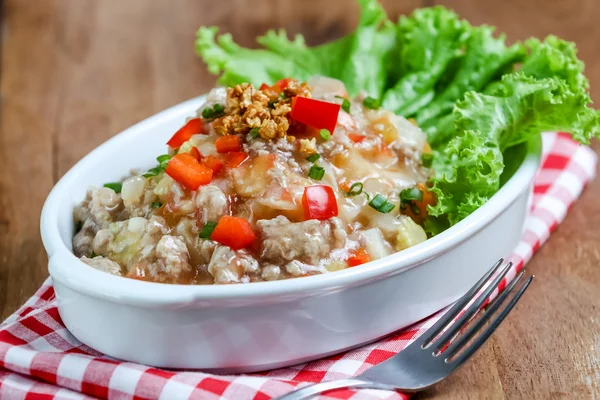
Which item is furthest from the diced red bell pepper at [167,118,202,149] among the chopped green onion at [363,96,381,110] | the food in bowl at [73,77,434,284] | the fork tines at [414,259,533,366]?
the fork tines at [414,259,533,366]

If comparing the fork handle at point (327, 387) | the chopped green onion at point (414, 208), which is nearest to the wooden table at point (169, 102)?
the fork handle at point (327, 387)

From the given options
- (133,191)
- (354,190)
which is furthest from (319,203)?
(133,191)

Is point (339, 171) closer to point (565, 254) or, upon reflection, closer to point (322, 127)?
point (322, 127)

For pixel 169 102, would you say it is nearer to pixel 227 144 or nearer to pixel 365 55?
pixel 365 55

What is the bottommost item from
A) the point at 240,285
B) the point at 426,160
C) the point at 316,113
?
the point at 426,160

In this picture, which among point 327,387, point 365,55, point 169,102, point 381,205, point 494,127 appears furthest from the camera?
point 169,102

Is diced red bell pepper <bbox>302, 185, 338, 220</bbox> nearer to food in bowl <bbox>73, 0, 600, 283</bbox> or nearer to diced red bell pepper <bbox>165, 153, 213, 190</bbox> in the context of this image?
food in bowl <bbox>73, 0, 600, 283</bbox>
